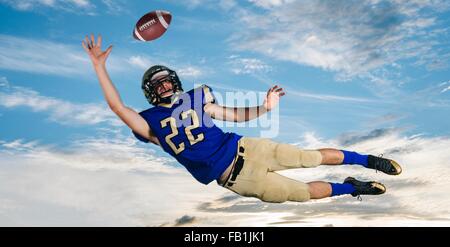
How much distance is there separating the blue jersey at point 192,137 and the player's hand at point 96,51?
3.18ft

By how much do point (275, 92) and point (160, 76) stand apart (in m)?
1.66

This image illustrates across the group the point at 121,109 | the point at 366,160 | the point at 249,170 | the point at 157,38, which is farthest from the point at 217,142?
the point at 366,160

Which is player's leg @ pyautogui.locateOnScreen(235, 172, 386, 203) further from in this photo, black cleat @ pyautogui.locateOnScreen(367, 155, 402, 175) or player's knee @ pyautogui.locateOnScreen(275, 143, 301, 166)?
black cleat @ pyautogui.locateOnScreen(367, 155, 402, 175)

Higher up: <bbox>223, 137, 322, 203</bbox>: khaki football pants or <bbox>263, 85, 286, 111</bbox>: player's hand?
<bbox>263, 85, 286, 111</bbox>: player's hand

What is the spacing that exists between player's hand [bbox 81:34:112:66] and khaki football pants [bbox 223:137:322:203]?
7.28 ft

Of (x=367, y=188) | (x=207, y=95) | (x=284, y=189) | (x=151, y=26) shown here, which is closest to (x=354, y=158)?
(x=367, y=188)

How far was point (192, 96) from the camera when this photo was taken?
664cm

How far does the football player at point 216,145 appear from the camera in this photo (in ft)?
21.1

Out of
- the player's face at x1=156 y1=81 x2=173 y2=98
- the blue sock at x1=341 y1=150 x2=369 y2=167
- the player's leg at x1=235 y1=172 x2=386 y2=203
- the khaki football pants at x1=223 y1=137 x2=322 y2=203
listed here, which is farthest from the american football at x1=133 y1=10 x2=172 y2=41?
the blue sock at x1=341 y1=150 x2=369 y2=167

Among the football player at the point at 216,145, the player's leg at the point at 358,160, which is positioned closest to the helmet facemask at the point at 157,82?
the football player at the point at 216,145

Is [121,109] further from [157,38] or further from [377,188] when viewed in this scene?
[377,188]

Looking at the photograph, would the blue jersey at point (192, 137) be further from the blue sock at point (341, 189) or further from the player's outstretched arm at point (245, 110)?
the blue sock at point (341, 189)

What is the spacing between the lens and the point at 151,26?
6930mm

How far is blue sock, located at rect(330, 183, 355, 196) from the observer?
23.3ft
